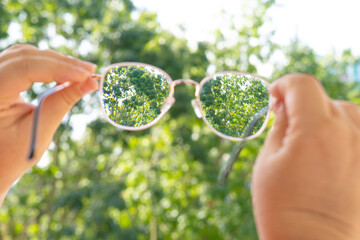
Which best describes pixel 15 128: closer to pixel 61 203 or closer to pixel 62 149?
pixel 61 203

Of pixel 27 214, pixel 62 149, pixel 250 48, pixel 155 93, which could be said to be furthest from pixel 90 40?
pixel 155 93

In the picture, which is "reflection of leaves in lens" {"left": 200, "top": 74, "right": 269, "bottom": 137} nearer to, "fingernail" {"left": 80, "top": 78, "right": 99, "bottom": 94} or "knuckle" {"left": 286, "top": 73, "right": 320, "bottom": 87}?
"fingernail" {"left": 80, "top": 78, "right": 99, "bottom": 94}

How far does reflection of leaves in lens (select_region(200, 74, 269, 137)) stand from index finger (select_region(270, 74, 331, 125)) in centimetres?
47

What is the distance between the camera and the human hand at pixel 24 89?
Answer: 921 millimetres

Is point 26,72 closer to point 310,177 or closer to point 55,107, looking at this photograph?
point 55,107

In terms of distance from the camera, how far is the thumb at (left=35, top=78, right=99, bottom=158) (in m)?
Result: 1.08

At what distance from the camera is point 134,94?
1354 mm

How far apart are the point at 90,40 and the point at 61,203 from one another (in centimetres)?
194

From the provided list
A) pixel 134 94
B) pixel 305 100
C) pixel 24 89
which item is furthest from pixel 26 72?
pixel 305 100

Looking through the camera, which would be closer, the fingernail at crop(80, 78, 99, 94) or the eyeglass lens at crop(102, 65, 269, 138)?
the fingernail at crop(80, 78, 99, 94)

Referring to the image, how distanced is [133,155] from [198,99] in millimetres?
4502

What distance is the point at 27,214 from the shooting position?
6.04 m

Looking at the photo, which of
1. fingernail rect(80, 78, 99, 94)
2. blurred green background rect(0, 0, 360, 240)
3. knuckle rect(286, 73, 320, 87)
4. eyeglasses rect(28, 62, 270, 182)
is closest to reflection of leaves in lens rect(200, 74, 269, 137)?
eyeglasses rect(28, 62, 270, 182)

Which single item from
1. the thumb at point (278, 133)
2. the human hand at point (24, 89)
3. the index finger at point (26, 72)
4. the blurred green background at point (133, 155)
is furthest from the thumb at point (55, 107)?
the blurred green background at point (133, 155)
